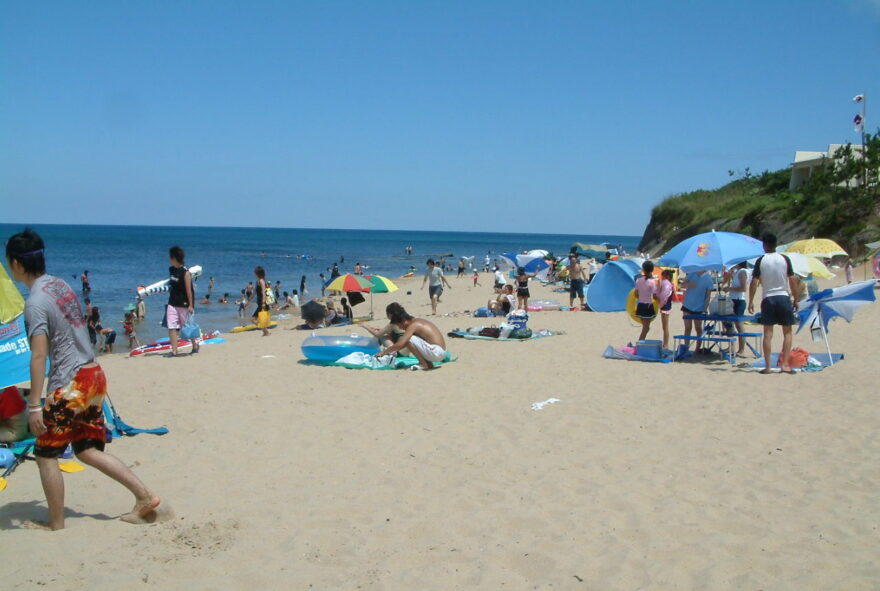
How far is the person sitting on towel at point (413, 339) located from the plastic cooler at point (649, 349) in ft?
9.12

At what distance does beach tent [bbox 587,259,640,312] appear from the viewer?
53.3ft

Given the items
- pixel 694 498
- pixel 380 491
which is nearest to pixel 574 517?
pixel 694 498

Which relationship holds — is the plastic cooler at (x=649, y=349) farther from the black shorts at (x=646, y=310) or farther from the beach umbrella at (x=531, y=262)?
the beach umbrella at (x=531, y=262)

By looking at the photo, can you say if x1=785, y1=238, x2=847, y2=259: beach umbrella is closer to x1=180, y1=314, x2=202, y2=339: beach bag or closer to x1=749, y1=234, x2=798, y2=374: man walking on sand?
x1=749, y1=234, x2=798, y2=374: man walking on sand

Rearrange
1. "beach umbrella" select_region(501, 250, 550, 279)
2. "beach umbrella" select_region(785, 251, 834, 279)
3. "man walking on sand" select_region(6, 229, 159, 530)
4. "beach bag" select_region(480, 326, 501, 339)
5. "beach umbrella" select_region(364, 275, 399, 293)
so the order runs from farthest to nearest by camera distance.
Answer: "beach umbrella" select_region(501, 250, 550, 279) → "beach umbrella" select_region(364, 275, 399, 293) → "beach bag" select_region(480, 326, 501, 339) → "beach umbrella" select_region(785, 251, 834, 279) → "man walking on sand" select_region(6, 229, 159, 530)

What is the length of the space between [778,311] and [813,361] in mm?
1130

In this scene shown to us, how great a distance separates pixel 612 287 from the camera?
16.4 m

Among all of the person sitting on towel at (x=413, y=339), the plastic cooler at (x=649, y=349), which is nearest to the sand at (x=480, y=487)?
the person sitting on towel at (x=413, y=339)

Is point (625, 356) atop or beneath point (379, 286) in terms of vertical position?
beneath

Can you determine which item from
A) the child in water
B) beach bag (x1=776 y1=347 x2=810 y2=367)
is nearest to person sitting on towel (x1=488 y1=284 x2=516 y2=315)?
beach bag (x1=776 y1=347 x2=810 y2=367)

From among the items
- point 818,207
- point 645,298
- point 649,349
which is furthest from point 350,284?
point 818,207

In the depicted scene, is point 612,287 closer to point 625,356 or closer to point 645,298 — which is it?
point 645,298

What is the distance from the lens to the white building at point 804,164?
35.6m

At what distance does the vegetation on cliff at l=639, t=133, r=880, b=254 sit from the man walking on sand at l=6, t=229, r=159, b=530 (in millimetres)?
27901
